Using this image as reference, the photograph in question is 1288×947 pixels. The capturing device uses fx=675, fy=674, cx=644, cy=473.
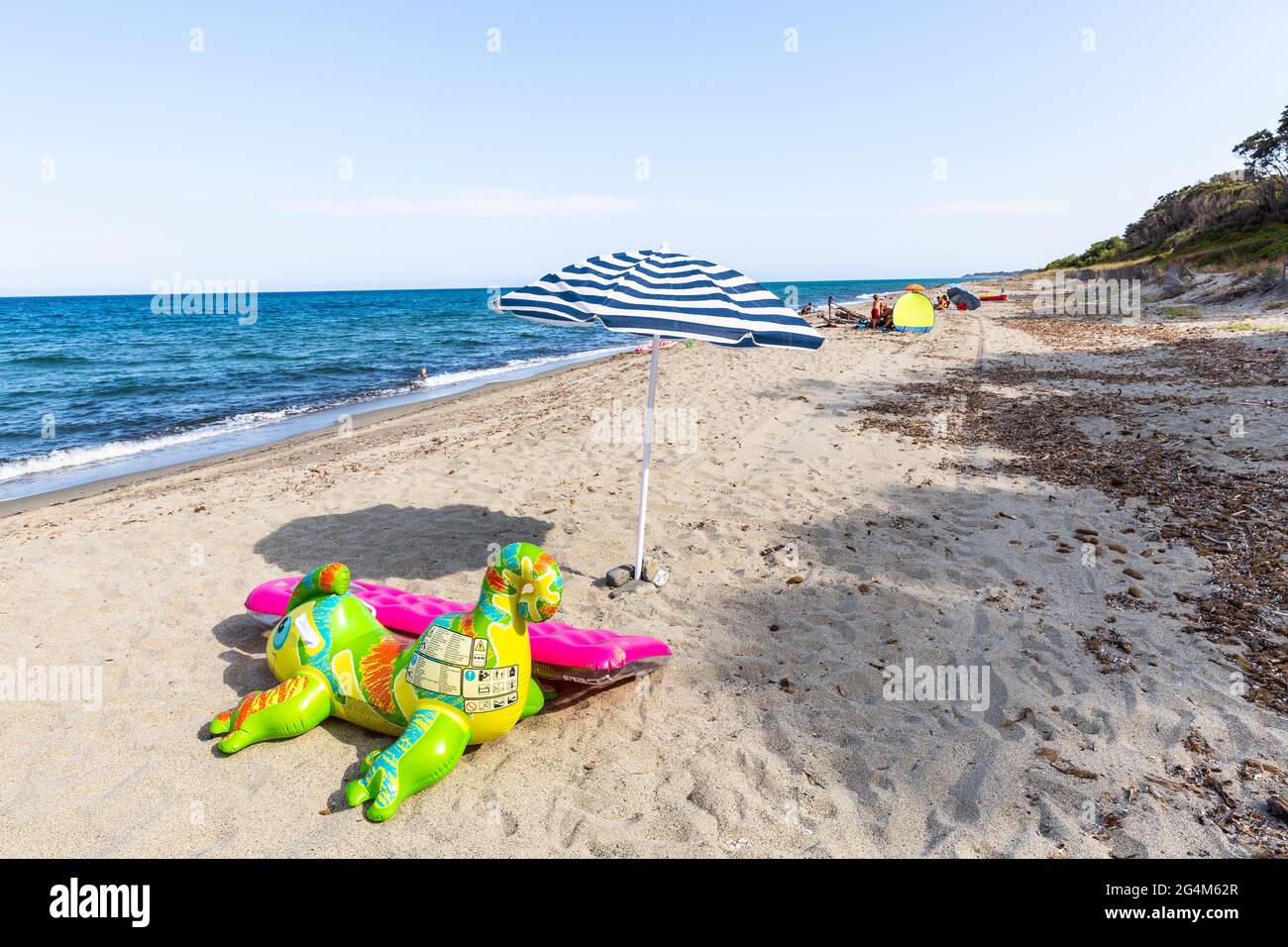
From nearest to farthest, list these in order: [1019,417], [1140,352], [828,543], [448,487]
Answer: [828,543]
[448,487]
[1019,417]
[1140,352]

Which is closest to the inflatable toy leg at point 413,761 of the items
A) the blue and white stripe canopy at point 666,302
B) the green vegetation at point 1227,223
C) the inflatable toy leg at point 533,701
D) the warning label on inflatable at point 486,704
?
the warning label on inflatable at point 486,704

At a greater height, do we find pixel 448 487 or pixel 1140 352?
pixel 1140 352

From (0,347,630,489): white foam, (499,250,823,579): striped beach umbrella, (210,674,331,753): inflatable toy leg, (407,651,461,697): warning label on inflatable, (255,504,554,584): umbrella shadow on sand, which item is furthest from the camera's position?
(0,347,630,489): white foam

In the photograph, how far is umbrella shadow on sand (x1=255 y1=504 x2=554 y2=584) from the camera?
6.70 m

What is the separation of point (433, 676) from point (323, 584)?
3.80ft

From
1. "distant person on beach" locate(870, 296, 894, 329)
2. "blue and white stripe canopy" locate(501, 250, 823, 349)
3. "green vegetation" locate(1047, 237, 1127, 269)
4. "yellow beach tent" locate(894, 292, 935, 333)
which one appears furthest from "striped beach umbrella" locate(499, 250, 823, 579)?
"green vegetation" locate(1047, 237, 1127, 269)

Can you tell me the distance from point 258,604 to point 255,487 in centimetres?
516

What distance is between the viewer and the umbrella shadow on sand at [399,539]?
6.70m

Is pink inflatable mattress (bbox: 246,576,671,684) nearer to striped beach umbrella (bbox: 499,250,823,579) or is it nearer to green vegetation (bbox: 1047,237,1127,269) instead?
striped beach umbrella (bbox: 499,250,823,579)

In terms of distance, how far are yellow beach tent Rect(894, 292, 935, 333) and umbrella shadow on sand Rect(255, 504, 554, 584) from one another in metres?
23.1

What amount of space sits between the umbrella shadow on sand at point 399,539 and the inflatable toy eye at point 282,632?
5.83ft
